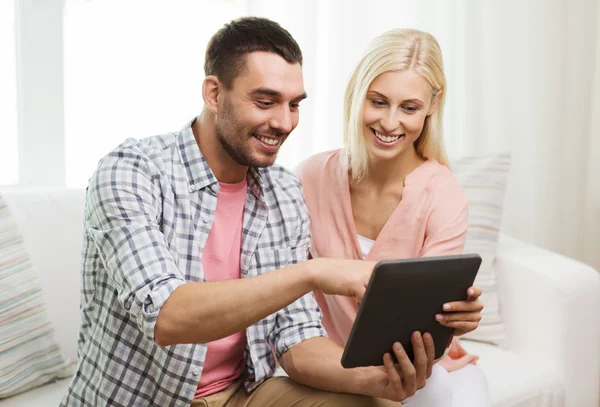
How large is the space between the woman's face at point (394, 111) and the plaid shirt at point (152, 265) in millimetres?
319

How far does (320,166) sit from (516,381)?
29.4 inches

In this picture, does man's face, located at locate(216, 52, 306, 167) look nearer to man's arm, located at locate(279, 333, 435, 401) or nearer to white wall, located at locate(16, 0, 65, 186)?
man's arm, located at locate(279, 333, 435, 401)

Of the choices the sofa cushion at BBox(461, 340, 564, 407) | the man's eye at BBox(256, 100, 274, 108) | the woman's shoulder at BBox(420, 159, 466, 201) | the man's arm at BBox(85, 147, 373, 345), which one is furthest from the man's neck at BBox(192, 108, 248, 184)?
the sofa cushion at BBox(461, 340, 564, 407)

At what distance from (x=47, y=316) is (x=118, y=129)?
79 centimetres

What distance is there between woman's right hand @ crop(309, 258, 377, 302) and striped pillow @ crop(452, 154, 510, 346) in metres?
1.01

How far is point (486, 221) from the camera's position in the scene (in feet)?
7.16

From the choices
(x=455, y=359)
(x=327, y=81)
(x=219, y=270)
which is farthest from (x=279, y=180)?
(x=327, y=81)

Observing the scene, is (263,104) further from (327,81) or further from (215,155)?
(327,81)

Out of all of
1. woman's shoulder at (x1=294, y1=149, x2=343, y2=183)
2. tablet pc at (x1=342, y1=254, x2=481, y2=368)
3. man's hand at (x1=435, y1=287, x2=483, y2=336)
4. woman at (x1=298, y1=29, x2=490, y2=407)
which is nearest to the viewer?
tablet pc at (x1=342, y1=254, x2=481, y2=368)

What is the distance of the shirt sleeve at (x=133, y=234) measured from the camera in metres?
1.16

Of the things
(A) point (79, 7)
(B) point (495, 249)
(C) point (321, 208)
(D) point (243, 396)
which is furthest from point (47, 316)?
(B) point (495, 249)

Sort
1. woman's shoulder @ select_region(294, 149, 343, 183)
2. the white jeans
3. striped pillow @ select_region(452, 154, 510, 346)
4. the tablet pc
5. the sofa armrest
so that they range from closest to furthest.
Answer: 1. the tablet pc
2. the white jeans
3. woman's shoulder @ select_region(294, 149, 343, 183)
4. the sofa armrest
5. striped pillow @ select_region(452, 154, 510, 346)

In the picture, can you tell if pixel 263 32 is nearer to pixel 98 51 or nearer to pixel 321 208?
pixel 321 208

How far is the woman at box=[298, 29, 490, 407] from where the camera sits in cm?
164
